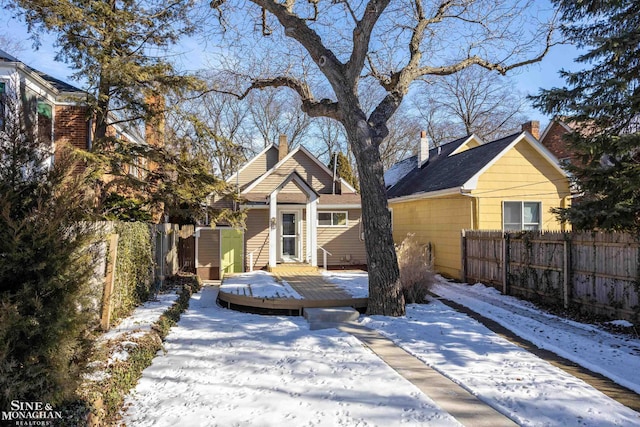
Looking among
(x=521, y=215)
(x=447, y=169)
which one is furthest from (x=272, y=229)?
(x=521, y=215)

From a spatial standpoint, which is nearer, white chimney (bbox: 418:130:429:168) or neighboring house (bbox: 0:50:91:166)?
neighboring house (bbox: 0:50:91:166)

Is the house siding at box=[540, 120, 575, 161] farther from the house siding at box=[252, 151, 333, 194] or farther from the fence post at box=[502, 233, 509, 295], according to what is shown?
the fence post at box=[502, 233, 509, 295]

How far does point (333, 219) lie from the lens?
18781 millimetres

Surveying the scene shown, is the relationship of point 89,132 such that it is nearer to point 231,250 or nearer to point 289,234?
point 231,250

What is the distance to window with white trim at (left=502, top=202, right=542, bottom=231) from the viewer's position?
615 inches

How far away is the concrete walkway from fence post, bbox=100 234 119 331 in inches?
158

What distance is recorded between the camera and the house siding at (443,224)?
15219 mm

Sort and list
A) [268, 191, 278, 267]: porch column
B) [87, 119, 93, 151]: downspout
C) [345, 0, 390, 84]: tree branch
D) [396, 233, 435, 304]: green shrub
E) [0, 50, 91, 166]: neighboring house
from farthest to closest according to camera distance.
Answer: [268, 191, 278, 267]: porch column
[87, 119, 93, 151]: downspout
[0, 50, 91, 166]: neighboring house
[396, 233, 435, 304]: green shrub
[345, 0, 390, 84]: tree branch

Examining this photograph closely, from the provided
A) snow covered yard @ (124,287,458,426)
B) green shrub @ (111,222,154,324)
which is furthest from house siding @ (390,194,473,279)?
green shrub @ (111,222,154,324)

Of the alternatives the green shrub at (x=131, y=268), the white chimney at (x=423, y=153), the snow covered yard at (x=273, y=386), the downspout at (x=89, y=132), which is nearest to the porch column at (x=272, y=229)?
the green shrub at (x=131, y=268)

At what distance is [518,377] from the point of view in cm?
542

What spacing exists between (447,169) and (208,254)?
1025cm

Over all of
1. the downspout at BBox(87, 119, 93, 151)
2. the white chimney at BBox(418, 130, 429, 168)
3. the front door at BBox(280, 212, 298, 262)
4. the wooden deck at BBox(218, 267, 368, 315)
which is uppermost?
the white chimney at BBox(418, 130, 429, 168)

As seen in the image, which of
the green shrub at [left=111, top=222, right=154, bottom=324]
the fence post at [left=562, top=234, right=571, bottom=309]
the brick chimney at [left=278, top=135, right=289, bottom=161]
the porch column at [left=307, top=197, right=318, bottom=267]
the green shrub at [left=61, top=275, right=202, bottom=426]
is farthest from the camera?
the brick chimney at [left=278, top=135, right=289, bottom=161]
